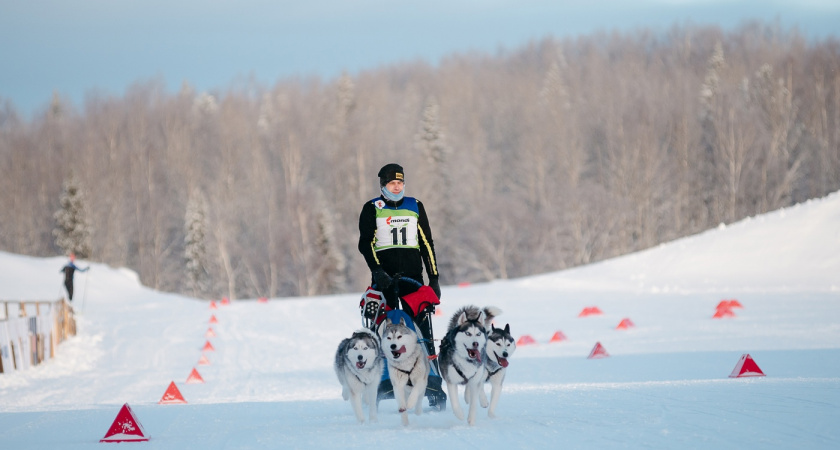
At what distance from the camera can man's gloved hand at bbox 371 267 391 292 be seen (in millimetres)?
6965

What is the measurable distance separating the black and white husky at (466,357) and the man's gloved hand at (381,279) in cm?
73

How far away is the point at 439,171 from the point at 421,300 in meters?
56.9

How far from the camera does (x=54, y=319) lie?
711 inches

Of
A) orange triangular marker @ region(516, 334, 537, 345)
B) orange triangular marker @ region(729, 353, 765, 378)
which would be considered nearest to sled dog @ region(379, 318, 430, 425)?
orange triangular marker @ region(729, 353, 765, 378)

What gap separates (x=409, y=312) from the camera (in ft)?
24.0

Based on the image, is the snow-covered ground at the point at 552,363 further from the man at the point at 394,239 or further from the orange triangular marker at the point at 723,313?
the man at the point at 394,239

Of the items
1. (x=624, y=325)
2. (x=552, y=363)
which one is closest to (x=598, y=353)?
(x=552, y=363)

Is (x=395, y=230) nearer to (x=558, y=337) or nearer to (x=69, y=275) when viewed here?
(x=558, y=337)

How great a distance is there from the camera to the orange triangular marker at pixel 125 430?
21.5 ft

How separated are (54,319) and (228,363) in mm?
5112

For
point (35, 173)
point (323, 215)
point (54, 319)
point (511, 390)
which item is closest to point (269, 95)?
point (35, 173)

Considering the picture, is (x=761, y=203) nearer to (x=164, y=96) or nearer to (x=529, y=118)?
(x=529, y=118)

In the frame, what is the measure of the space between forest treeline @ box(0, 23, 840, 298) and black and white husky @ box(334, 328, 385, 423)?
159 ft

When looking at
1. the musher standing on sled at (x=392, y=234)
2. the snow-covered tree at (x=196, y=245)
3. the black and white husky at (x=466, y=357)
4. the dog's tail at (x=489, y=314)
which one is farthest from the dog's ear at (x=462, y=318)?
the snow-covered tree at (x=196, y=245)
